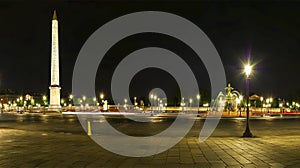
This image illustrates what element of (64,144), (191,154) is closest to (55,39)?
(64,144)

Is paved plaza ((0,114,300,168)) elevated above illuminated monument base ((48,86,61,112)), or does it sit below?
below

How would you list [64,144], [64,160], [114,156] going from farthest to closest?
[64,144] < [114,156] < [64,160]

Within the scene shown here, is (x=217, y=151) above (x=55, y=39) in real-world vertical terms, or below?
below

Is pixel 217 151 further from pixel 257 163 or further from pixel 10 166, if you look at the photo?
pixel 10 166

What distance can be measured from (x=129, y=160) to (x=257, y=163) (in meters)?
4.65

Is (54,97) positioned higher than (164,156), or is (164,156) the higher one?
(54,97)

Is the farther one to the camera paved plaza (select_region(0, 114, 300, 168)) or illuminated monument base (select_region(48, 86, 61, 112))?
illuminated monument base (select_region(48, 86, 61, 112))

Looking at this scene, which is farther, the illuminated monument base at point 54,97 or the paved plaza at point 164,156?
the illuminated monument base at point 54,97

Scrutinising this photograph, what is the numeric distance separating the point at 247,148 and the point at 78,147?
7.93 m

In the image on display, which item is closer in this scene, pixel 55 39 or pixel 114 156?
pixel 114 156

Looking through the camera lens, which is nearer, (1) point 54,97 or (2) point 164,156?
(2) point 164,156

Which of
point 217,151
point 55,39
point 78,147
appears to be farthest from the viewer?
point 55,39

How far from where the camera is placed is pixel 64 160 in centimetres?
1469

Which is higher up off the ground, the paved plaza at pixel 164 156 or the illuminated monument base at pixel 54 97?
the illuminated monument base at pixel 54 97
